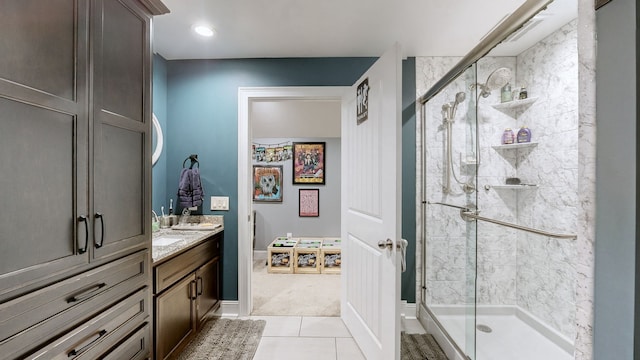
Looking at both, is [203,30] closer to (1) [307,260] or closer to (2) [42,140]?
(2) [42,140]

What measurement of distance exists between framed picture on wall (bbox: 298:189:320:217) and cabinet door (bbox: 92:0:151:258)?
3228 millimetres

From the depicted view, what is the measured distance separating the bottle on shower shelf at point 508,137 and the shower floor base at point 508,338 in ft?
4.95

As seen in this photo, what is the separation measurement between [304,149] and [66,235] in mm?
3731

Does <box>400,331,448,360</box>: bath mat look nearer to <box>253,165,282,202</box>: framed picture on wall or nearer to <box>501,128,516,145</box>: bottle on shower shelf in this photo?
<box>501,128,516,145</box>: bottle on shower shelf

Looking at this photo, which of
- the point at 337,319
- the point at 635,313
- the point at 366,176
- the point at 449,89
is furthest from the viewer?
the point at 337,319

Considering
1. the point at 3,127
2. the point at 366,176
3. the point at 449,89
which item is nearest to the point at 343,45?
the point at 449,89

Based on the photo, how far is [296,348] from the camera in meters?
2.05

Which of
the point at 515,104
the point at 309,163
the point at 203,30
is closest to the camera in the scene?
the point at 203,30

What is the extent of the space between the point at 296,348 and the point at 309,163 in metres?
3.00

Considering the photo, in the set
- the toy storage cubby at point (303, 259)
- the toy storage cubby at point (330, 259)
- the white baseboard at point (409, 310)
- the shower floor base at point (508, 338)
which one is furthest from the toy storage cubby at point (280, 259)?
the shower floor base at point (508, 338)

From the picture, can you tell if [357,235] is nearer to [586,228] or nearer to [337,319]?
[337,319]

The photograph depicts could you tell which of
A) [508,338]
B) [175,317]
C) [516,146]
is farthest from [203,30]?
[508,338]

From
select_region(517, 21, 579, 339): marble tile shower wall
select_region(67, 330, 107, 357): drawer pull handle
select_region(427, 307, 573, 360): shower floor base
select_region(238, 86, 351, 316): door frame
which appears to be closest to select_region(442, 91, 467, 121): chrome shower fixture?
select_region(517, 21, 579, 339): marble tile shower wall

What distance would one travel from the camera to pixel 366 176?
1.93 metres
